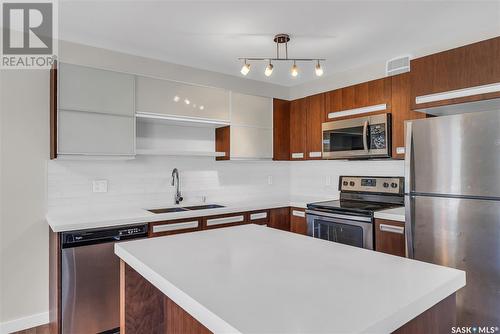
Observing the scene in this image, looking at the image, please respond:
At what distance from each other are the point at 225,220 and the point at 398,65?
220cm

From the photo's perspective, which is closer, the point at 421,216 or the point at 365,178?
the point at 421,216

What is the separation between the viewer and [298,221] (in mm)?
3381

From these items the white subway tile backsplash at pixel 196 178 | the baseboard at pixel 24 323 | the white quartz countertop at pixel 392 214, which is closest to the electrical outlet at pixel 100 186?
the white subway tile backsplash at pixel 196 178

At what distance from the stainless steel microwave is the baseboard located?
2.99 metres

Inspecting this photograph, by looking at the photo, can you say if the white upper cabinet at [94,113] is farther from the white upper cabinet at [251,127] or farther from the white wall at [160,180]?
the white upper cabinet at [251,127]

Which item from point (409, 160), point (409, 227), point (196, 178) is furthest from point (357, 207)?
point (196, 178)

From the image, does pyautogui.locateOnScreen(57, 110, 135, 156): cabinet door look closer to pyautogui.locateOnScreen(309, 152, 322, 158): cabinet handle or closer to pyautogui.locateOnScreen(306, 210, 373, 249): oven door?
pyautogui.locateOnScreen(306, 210, 373, 249): oven door

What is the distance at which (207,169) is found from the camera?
3496 mm

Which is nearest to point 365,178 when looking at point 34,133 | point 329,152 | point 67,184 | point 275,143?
point 329,152

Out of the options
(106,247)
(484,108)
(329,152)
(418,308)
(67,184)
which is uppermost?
(484,108)

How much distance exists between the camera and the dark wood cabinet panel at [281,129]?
3742 mm

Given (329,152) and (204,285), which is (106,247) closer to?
(204,285)

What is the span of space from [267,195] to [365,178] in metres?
1.26

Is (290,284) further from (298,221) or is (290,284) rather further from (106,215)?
(298,221)
